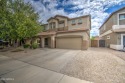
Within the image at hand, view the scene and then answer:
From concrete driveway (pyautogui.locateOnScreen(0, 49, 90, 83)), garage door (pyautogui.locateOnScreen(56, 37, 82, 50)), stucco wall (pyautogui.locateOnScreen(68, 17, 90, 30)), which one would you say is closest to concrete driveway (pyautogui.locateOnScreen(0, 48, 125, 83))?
concrete driveway (pyautogui.locateOnScreen(0, 49, 90, 83))

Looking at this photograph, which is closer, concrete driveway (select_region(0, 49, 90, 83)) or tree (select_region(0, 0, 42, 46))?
concrete driveway (select_region(0, 49, 90, 83))

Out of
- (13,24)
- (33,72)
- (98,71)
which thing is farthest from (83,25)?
(33,72)

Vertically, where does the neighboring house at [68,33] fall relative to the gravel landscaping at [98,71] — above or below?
above

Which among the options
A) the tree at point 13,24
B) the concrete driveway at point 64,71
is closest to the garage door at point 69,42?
the tree at point 13,24

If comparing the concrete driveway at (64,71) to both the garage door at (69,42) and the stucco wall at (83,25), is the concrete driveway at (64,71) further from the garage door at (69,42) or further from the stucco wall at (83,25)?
the stucco wall at (83,25)

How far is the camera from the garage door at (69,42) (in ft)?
49.4

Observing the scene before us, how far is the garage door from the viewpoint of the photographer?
15.1 meters

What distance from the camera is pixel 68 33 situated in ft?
53.9

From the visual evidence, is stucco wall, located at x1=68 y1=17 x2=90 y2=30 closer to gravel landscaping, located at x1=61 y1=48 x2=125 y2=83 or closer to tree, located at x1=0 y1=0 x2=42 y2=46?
tree, located at x1=0 y1=0 x2=42 y2=46

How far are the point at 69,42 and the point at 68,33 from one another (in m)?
1.89

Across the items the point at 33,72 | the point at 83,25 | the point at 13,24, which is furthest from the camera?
the point at 83,25

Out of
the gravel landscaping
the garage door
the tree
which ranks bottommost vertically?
the gravel landscaping

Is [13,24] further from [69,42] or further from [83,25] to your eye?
[83,25]

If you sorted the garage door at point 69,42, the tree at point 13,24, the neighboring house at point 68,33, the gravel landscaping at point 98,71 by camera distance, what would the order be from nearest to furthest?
the gravel landscaping at point 98,71, the tree at point 13,24, the neighboring house at point 68,33, the garage door at point 69,42
